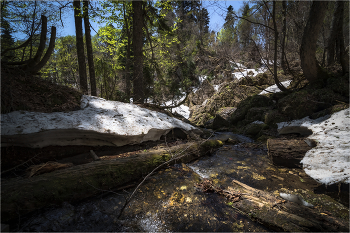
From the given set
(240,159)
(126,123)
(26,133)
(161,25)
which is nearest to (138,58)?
(161,25)

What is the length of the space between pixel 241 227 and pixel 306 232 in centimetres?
72

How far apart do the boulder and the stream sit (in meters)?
1.48

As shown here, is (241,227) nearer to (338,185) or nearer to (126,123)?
(338,185)

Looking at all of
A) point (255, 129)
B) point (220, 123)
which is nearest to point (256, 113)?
point (255, 129)

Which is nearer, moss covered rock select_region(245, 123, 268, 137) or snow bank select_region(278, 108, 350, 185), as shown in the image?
snow bank select_region(278, 108, 350, 185)

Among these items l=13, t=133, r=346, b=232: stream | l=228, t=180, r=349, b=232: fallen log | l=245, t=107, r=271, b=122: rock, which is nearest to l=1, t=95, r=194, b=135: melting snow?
l=13, t=133, r=346, b=232: stream

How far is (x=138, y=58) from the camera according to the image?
7.65m

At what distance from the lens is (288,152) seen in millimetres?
3891

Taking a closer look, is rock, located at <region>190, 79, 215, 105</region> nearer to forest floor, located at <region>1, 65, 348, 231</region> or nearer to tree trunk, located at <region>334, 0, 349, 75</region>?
tree trunk, located at <region>334, 0, 349, 75</region>

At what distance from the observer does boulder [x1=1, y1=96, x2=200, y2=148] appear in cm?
294

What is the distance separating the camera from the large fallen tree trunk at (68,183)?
2031 millimetres

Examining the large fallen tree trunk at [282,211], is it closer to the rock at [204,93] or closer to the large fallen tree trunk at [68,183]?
the large fallen tree trunk at [68,183]

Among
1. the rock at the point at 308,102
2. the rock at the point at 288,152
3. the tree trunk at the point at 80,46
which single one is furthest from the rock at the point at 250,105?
the tree trunk at the point at 80,46

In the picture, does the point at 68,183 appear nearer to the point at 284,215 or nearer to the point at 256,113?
the point at 284,215
